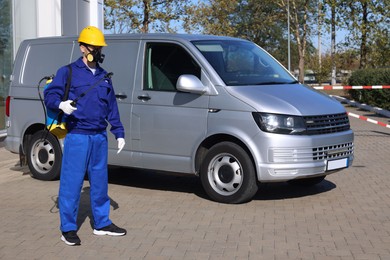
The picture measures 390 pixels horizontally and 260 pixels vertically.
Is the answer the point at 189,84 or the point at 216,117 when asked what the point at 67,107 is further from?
the point at 216,117

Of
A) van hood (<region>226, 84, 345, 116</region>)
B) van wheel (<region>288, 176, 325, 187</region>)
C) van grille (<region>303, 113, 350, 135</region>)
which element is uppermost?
van hood (<region>226, 84, 345, 116</region>)

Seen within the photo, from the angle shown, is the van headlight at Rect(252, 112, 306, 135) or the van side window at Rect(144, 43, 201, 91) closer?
the van headlight at Rect(252, 112, 306, 135)

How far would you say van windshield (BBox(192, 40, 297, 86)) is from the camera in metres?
8.34

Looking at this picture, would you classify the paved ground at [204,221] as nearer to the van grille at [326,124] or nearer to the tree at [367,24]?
the van grille at [326,124]

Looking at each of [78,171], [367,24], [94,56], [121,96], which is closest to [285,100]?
[121,96]

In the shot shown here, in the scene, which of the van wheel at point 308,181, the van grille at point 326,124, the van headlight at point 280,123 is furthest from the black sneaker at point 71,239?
the van wheel at point 308,181

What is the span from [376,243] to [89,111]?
281 centimetres

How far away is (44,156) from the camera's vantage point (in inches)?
373

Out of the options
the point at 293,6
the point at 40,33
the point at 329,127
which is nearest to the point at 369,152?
the point at 329,127

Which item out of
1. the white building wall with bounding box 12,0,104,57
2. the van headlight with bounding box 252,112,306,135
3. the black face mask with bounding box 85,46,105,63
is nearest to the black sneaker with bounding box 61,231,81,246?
the black face mask with bounding box 85,46,105,63

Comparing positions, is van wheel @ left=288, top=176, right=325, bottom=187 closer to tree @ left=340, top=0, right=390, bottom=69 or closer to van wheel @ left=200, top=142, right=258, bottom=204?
van wheel @ left=200, top=142, right=258, bottom=204

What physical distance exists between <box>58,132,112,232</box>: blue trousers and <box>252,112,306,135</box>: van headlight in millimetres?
2058

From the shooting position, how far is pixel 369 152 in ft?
42.0

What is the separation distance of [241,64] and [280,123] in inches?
48.9
